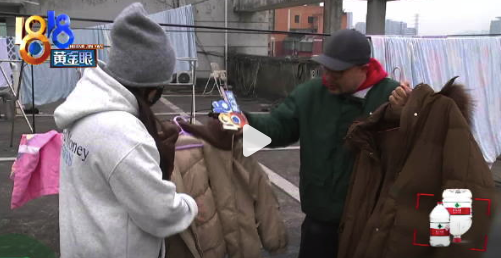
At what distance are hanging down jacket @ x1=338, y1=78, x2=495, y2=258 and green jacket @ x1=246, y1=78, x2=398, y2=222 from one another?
0.31ft

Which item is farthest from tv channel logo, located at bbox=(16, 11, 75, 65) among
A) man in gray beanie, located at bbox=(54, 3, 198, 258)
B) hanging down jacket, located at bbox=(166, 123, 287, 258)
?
man in gray beanie, located at bbox=(54, 3, 198, 258)

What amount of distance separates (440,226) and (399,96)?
1.90 ft

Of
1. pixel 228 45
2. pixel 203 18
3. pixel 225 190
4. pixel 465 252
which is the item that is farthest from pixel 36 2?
pixel 465 252

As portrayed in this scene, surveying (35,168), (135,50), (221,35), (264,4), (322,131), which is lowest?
(35,168)

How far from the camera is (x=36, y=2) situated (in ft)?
53.4

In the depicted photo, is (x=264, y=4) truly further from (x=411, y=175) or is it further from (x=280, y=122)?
(x=411, y=175)

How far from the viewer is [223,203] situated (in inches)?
92.0

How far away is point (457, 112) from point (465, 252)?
0.55m

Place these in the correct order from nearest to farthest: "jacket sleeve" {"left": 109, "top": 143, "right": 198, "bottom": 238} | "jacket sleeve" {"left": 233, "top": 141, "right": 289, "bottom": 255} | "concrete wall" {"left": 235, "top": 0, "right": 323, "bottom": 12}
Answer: "jacket sleeve" {"left": 109, "top": 143, "right": 198, "bottom": 238} → "jacket sleeve" {"left": 233, "top": 141, "right": 289, "bottom": 255} → "concrete wall" {"left": 235, "top": 0, "right": 323, "bottom": 12}

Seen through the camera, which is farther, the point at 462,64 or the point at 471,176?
the point at 462,64

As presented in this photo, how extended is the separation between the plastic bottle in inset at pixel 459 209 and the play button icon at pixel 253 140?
0.86 m

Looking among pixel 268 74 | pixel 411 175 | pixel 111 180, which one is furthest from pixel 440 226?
pixel 268 74

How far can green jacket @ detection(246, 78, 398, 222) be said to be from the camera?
216cm

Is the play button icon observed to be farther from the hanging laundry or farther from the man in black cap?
the hanging laundry
